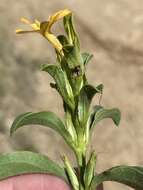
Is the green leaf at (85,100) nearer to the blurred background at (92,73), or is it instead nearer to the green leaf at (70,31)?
the green leaf at (70,31)

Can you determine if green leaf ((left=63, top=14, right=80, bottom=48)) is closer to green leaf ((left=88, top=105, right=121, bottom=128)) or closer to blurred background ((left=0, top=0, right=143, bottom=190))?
green leaf ((left=88, top=105, right=121, bottom=128))

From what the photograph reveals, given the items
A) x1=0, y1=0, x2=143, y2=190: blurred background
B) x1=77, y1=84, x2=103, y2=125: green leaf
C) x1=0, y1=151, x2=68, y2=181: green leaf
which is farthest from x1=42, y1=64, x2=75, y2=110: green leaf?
x1=0, y1=0, x2=143, y2=190: blurred background

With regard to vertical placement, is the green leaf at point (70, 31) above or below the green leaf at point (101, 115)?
above

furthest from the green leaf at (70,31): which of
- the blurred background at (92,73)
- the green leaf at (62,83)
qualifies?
the blurred background at (92,73)

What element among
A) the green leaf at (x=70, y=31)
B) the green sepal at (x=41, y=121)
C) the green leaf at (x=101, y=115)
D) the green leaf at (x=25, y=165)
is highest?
the green leaf at (x=70, y=31)

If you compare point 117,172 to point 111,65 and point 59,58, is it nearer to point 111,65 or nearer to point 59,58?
point 59,58

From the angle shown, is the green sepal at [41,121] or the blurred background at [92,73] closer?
the green sepal at [41,121]
